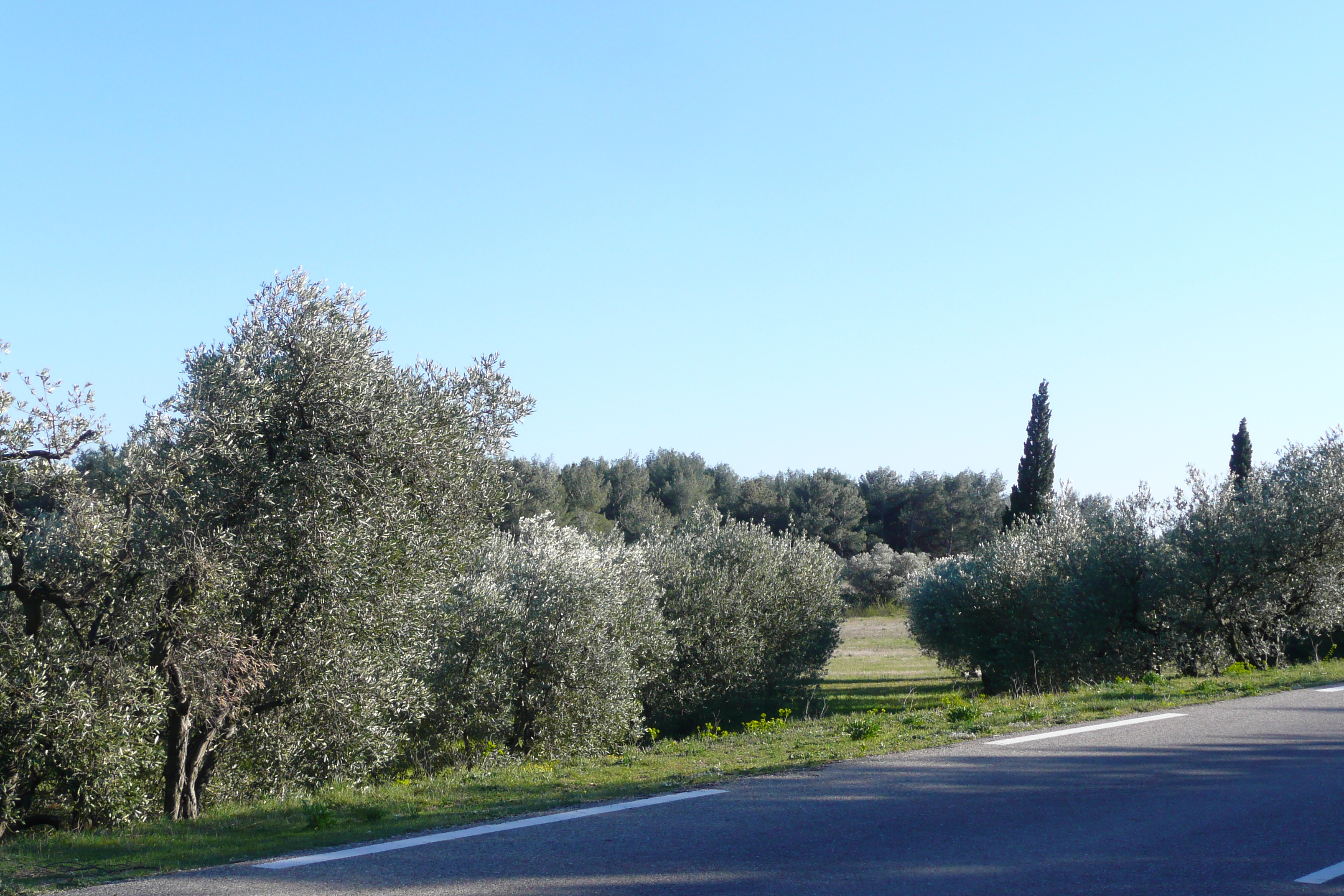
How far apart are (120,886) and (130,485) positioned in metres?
6.55

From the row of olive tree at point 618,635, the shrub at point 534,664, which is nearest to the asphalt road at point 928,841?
the row of olive tree at point 618,635

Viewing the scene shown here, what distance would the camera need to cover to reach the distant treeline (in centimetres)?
7562

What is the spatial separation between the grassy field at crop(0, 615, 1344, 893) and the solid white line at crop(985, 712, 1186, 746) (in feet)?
1.34

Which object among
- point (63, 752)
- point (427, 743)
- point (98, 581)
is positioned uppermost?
point (98, 581)

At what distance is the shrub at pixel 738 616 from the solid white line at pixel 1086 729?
17.6 meters

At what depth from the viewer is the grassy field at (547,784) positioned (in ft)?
22.2

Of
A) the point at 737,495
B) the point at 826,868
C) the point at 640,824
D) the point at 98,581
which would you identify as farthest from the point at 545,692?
the point at 737,495

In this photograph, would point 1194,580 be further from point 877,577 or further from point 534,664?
point 877,577

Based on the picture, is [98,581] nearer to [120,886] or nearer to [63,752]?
[63,752]

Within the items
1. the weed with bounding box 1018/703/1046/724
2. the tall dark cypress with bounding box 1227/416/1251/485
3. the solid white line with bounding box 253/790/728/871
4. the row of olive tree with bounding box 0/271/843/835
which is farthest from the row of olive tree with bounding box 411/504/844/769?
the tall dark cypress with bounding box 1227/416/1251/485

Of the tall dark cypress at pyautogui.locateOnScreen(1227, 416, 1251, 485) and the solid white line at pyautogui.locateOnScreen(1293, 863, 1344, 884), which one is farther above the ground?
the tall dark cypress at pyautogui.locateOnScreen(1227, 416, 1251, 485)

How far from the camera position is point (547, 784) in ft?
30.0

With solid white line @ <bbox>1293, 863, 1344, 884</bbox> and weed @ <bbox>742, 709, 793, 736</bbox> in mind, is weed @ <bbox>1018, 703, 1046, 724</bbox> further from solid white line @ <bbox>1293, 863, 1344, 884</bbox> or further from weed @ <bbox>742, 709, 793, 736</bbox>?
solid white line @ <bbox>1293, 863, 1344, 884</bbox>

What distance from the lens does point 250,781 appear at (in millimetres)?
12680
